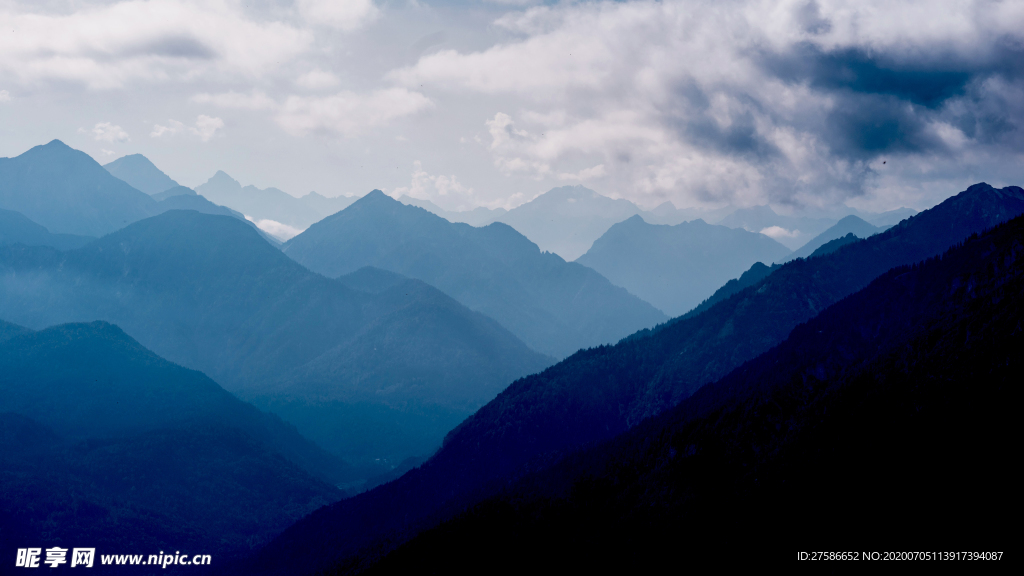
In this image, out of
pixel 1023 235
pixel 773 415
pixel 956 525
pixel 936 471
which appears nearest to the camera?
pixel 956 525

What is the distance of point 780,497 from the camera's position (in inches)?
5507

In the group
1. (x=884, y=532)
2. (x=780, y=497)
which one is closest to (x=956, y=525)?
(x=884, y=532)

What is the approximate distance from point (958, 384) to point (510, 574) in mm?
96396

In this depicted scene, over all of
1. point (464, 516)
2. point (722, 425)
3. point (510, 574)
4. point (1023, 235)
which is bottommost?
point (510, 574)

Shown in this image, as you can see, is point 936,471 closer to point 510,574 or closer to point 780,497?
point 780,497

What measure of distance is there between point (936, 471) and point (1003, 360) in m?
28.3

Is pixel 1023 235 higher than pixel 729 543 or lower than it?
higher

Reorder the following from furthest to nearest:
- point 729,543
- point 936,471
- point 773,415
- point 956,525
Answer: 1. point 773,415
2. point 729,543
3. point 936,471
4. point 956,525

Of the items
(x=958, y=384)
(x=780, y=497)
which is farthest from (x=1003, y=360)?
(x=780, y=497)

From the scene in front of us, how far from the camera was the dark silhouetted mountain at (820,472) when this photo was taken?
124m

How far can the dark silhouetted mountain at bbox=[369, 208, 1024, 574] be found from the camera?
124 metres

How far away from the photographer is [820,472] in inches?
5527

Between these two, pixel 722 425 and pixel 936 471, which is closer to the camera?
pixel 936 471

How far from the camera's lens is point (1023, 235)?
18088 centimetres
